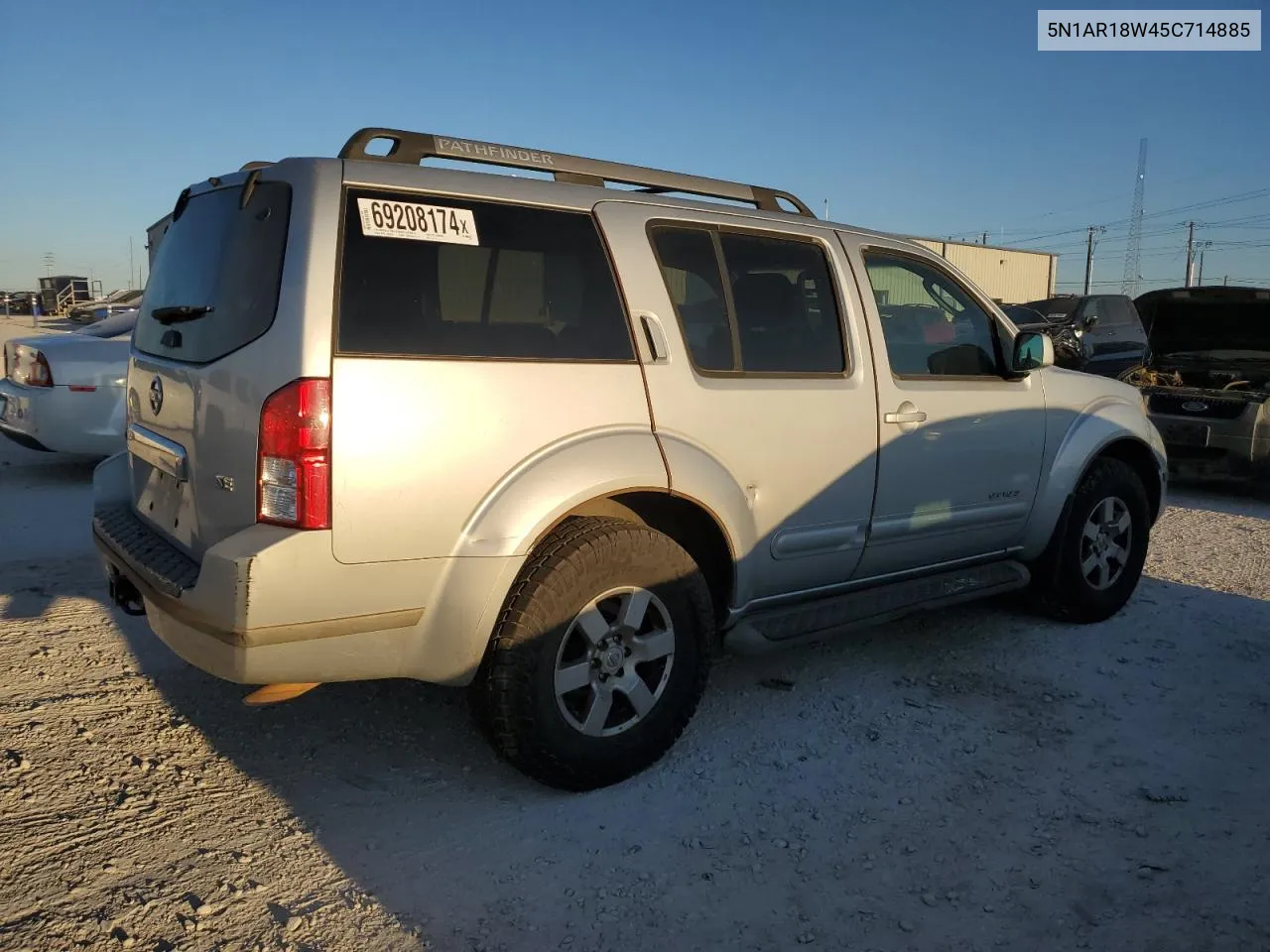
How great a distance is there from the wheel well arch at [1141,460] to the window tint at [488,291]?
309 cm

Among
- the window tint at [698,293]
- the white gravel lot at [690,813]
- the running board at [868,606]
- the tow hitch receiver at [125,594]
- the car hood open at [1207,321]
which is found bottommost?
the white gravel lot at [690,813]

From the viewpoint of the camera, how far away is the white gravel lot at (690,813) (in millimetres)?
2496

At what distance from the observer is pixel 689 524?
3.51m

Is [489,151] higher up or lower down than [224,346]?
higher up

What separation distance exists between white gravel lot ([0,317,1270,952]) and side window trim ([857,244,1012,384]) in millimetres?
1304

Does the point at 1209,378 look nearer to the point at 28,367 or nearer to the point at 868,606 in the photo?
the point at 868,606

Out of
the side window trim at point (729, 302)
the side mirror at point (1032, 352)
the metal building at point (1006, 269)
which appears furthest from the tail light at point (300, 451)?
the metal building at point (1006, 269)

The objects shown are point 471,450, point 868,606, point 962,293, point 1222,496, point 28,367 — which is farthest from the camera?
point 1222,496

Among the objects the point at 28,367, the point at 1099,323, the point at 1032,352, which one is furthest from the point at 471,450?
the point at 1099,323

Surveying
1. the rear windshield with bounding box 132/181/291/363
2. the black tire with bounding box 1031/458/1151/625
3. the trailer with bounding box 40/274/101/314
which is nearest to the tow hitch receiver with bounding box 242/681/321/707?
the rear windshield with bounding box 132/181/291/363

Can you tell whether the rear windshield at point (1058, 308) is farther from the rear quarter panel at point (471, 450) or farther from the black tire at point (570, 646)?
the rear quarter panel at point (471, 450)

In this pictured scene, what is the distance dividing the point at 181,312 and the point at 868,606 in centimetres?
273

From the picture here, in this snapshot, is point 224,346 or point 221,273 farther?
point 221,273

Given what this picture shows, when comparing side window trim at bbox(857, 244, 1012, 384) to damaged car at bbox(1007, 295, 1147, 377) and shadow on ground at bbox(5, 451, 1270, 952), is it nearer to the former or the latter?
shadow on ground at bbox(5, 451, 1270, 952)
